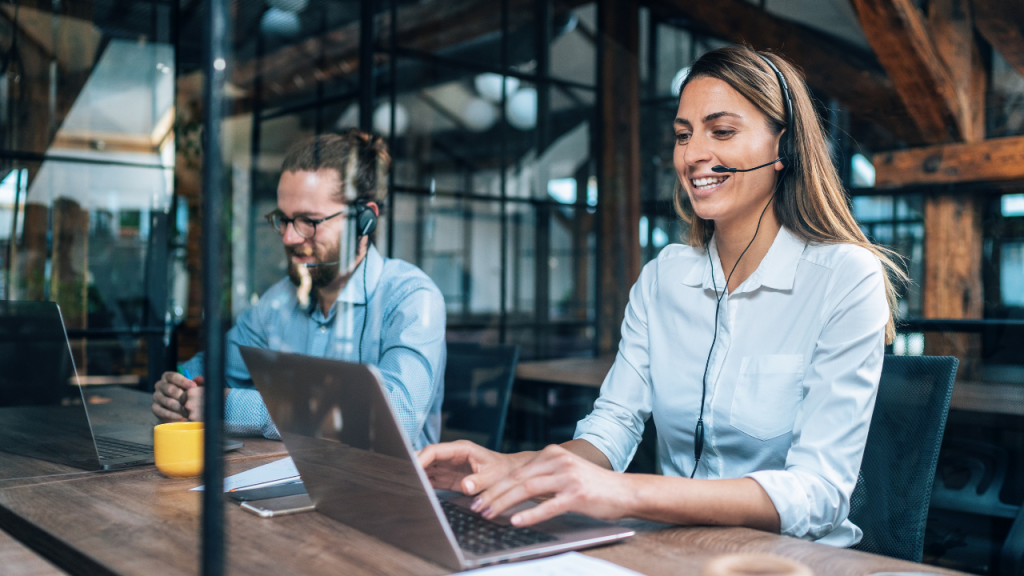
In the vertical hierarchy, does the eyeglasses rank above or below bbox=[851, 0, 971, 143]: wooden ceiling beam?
below

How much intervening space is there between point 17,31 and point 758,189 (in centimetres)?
315

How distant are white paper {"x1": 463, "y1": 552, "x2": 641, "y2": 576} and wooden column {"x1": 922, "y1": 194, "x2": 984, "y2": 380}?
3.41 metres

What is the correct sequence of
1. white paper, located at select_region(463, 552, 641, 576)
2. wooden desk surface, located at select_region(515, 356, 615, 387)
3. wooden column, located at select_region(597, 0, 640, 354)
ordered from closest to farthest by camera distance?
1. white paper, located at select_region(463, 552, 641, 576)
2. wooden desk surface, located at select_region(515, 356, 615, 387)
3. wooden column, located at select_region(597, 0, 640, 354)

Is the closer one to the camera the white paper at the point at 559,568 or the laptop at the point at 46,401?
the white paper at the point at 559,568

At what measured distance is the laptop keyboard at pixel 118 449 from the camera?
1.30 metres

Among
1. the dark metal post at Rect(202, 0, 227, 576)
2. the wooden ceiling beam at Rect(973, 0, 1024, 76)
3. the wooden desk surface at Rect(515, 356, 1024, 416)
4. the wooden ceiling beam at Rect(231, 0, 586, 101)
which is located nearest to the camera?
the dark metal post at Rect(202, 0, 227, 576)

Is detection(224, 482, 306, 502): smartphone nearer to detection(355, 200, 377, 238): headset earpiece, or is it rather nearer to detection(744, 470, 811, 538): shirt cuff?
detection(744, 470, 811, 538): shirt cuff

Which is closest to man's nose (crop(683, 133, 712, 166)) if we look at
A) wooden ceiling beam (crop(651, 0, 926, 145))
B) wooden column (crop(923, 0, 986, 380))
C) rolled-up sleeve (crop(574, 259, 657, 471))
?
rolled-up sleeve (crop(574, 259, 657, 471))

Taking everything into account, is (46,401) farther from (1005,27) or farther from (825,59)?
(825,59)

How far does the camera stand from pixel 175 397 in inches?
58.7

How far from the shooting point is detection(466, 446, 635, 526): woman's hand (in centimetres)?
84

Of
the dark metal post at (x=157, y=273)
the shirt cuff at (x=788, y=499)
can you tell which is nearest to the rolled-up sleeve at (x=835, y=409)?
the shirt cuff at (x=788, y=499)

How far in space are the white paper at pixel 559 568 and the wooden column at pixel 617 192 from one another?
4143mm

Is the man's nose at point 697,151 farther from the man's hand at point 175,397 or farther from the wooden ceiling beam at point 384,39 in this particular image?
the wooden ceiling beam at point 384,39
